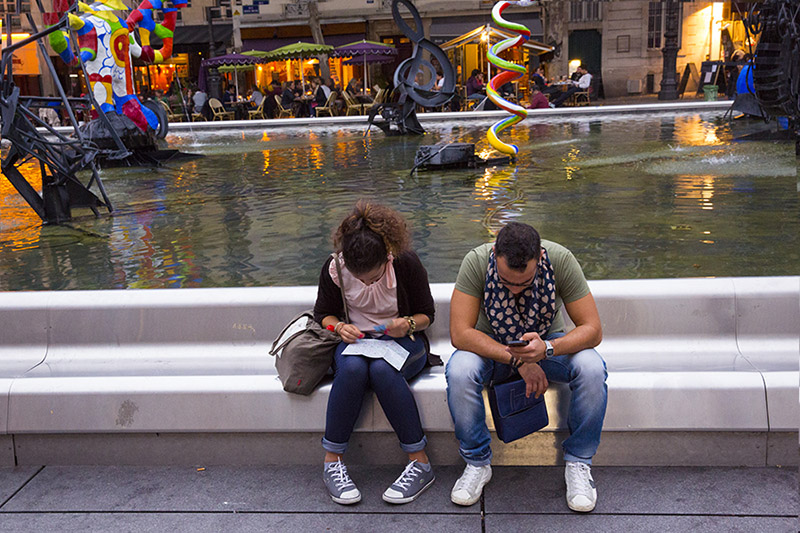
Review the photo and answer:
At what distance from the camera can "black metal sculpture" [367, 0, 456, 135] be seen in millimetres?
12859

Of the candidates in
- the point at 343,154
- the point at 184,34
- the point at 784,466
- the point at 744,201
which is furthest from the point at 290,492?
the point at 184,34

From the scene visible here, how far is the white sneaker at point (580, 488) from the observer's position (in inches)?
118

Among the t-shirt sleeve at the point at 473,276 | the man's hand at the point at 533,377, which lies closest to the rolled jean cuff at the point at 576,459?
the man's hand at the point at 533,377

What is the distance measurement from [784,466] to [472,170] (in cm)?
674

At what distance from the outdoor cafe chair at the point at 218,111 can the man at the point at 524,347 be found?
72.8 ft

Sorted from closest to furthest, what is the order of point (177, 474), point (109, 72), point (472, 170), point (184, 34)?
point (177, 474) < point (472, 170) < point (109, 72) < point (184, 34)

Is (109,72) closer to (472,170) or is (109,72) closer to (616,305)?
(472,170)

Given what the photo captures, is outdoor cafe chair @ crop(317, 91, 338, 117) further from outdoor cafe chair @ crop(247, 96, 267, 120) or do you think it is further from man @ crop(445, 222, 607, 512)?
man @ crop(445, 222, 607, 512)

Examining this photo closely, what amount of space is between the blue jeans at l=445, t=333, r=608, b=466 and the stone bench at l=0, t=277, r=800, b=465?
0.16m

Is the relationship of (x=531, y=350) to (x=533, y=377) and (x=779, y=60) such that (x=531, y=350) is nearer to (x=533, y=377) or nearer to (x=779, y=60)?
(x=533, y=377)

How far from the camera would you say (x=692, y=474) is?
10.6 ft

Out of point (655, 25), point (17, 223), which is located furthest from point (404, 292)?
point (655, 25)

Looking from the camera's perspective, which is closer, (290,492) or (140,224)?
(290,492)

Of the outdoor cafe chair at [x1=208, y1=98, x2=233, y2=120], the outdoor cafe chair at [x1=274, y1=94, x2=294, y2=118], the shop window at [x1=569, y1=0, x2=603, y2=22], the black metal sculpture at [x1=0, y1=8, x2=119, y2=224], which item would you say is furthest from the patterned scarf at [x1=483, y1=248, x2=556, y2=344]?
the shop window at [x1=569, y1=0, x2=603, y2=22]
